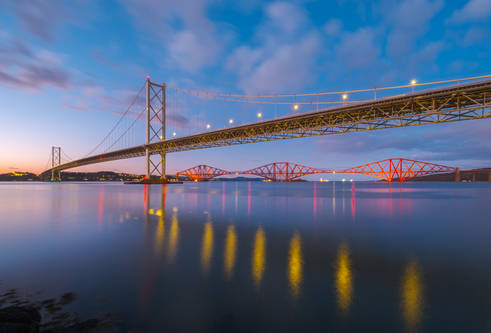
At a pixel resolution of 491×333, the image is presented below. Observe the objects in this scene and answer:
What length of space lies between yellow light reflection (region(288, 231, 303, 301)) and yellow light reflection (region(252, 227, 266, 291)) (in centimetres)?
51

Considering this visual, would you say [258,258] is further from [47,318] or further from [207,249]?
[47,318]

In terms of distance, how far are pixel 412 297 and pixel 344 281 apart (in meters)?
0.90

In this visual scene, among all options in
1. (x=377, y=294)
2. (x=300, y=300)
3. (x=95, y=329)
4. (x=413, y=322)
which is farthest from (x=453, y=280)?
(x=95, y=329)

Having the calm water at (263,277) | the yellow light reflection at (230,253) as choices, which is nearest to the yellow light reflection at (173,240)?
the calm water at (263,277)

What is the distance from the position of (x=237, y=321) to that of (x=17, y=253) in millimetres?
5914

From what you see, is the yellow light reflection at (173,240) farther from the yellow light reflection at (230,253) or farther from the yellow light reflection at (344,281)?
the yellow light reflection at (344,281)

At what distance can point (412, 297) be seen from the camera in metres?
3.25

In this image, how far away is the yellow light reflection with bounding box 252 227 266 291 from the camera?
3.85 metres

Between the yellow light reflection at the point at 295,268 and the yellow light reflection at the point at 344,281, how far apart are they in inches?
22.5

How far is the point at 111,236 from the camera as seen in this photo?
6770 millimetres

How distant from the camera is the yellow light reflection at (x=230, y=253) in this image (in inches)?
162

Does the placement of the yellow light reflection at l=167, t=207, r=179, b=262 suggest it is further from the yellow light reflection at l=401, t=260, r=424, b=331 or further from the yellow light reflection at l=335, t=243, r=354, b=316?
the yellow light reflection at l=401, t=260, r=424, b=331

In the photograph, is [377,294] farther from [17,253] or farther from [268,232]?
[17,253]

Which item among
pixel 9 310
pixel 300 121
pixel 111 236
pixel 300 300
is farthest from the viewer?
pixel 300 121
